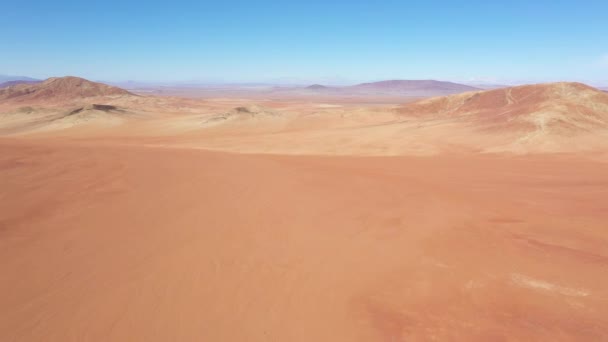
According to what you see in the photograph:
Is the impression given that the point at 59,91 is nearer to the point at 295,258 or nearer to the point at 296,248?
the point at 296,248

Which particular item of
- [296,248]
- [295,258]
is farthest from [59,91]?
[295,258]

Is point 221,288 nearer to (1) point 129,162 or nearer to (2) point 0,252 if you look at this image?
(2) point 0,252

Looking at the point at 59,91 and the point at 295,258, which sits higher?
the point at 59,91

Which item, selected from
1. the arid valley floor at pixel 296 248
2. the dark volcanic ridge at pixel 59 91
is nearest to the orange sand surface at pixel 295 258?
the arid valley floor at pixel 296 248

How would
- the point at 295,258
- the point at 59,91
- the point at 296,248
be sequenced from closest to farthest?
1. the point at 295,258
2. the point at 296,248
3. the point at 59,91

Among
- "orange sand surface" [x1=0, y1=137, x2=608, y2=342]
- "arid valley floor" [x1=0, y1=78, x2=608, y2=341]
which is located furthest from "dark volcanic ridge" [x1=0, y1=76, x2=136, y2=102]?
"orange sand surface" [x1=0, y1=137, x2=608, y2=342]

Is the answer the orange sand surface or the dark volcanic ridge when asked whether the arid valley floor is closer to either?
the orange sand surface

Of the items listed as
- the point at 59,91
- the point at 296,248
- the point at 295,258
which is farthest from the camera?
the point at 59,91

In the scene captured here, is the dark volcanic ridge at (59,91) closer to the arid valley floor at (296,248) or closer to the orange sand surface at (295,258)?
the arid valley floor at (296,248)

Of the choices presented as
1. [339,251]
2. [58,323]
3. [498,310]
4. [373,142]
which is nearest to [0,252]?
[58,323]
